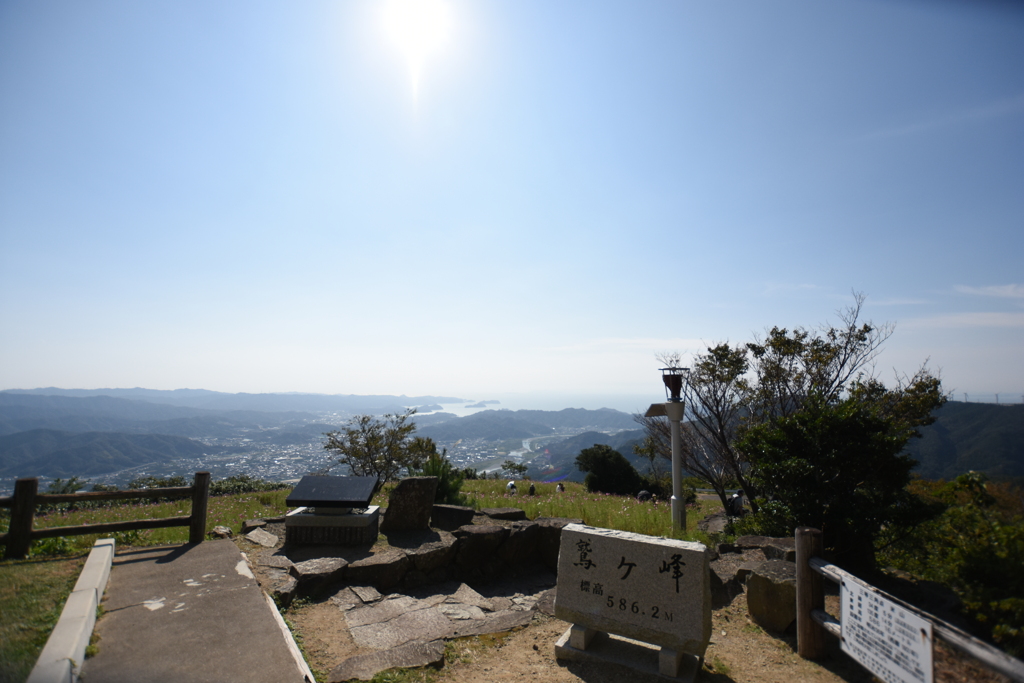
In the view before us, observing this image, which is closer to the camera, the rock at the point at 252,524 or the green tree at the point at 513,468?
the rock at the point at 252,524

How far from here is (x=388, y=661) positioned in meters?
4.17

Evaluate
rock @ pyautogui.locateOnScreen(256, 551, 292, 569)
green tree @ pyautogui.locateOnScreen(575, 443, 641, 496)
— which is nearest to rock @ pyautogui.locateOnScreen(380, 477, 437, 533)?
rock @ pyautogui.locateOnScreen(256, 551, 292, 569)

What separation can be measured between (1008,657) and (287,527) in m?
8.71

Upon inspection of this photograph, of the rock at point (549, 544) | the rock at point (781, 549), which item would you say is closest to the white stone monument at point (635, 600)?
the rock at point (781, 549)

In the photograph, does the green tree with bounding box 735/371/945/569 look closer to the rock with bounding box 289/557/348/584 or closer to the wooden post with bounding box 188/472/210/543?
the rock with bounding box 289/557/348/584

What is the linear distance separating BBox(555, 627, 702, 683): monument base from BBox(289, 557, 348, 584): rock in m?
3.26

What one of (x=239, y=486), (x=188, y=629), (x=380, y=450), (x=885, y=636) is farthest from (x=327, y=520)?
(x=239, y=486)

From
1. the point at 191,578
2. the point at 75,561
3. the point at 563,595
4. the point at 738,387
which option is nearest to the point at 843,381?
the point at 738,387

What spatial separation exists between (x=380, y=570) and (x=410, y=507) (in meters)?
2.16

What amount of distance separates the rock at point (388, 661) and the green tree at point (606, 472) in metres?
20.6

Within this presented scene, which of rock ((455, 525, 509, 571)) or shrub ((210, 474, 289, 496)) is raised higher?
rock ((455, 525, 509, 571))

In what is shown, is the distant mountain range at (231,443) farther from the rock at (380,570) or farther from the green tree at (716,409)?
the rock at (380,570)

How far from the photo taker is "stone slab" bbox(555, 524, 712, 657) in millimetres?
4074

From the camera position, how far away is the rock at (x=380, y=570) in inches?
254
